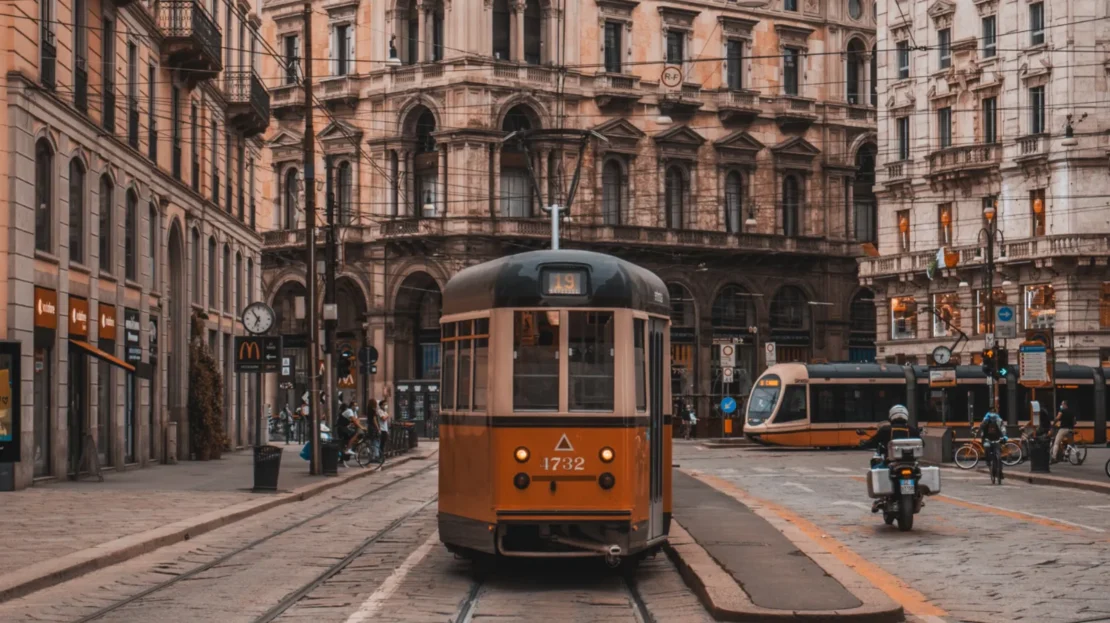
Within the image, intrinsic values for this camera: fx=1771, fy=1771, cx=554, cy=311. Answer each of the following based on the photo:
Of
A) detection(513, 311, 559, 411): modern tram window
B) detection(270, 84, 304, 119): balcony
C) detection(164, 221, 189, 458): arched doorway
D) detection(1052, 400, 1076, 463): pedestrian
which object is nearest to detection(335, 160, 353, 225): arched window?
detection(270, 84, 304, 119): balcony

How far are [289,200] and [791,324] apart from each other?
23.2 m

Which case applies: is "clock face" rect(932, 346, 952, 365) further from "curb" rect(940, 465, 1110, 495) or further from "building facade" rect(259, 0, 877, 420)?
"building facade" rect(259, 0, 877, 420)

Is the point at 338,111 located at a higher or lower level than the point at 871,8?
lower

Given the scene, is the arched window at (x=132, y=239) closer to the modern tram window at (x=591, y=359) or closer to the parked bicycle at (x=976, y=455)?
the parked bicycle at (x=976, y=455)

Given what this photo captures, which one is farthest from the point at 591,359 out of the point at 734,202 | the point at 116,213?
the point at 734,202

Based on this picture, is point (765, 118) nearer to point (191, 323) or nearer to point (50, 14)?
point (191, 323)

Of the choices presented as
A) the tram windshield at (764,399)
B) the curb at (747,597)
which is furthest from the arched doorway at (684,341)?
the curb at (747,597)

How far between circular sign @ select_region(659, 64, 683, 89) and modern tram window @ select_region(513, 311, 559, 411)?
56844 millimetres

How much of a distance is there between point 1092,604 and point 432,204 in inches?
2364

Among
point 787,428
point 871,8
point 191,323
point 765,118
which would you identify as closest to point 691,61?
point 765,118

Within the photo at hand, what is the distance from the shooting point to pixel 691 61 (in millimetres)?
77250

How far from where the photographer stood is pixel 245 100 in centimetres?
4862

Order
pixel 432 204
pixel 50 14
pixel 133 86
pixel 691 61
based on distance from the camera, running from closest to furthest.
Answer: pixel 50 14 < pixel 133 86 < pixel 432 204 < pixel 691 61

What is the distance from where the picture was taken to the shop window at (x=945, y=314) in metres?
68.1
